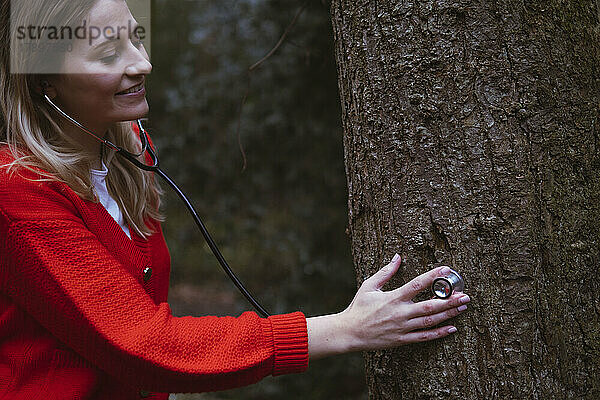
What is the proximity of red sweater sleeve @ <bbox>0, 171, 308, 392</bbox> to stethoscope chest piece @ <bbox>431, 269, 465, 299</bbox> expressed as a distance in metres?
0.30

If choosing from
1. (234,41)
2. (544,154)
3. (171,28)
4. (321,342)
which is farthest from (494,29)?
(171,28)

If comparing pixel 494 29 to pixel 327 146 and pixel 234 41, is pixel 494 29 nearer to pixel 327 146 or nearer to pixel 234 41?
pixel 327 146

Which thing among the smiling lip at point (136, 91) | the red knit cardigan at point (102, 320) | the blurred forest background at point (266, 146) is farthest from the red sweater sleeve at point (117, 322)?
the blurred forest background at point (266, 146)

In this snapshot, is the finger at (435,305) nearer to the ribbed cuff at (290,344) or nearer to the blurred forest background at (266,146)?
the ribbed cuff at (290,344)

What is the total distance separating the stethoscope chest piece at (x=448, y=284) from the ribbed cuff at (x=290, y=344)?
30cm

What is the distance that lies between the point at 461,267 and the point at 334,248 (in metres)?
1.69

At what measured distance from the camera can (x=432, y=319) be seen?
1305 millimetres

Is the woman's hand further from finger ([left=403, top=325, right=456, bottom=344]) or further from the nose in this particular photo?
the nose

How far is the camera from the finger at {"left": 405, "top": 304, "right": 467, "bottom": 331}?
51.0 inches

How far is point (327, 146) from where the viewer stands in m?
2.96

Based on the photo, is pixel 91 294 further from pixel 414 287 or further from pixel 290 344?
pixel 414 287

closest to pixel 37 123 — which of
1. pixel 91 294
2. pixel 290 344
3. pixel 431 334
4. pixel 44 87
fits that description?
pixel 44 87

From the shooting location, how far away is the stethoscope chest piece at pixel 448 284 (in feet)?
4.28

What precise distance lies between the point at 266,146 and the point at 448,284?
190 centimetres
